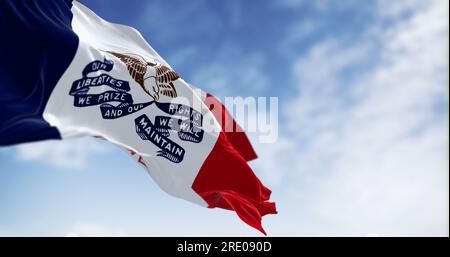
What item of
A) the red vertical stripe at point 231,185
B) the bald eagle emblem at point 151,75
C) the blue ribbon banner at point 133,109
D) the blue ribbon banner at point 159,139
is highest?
the bald eagle emblem at point 151,75

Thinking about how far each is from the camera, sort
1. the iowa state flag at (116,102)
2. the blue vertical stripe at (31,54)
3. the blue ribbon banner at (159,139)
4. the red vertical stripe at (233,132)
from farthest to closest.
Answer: the red vertical stripe at (233,132) < the blue ribbon banner at (159,139) < the iowa state flag at (116,102) < the blue vertical stripe at (31,54)

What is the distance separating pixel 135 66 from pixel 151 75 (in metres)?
0.44

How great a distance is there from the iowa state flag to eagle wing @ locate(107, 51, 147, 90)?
0.10ft

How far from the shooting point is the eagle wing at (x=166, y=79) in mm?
11594

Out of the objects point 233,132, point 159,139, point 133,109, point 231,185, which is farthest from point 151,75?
point 231,185

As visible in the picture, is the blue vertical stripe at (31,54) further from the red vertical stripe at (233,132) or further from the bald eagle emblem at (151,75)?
the red vertical stripe at (233,132)

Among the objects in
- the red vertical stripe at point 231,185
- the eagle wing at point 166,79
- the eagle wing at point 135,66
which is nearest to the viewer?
the red vertical stripe at point 231,185

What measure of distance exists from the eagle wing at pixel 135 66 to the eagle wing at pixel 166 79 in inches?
15.8

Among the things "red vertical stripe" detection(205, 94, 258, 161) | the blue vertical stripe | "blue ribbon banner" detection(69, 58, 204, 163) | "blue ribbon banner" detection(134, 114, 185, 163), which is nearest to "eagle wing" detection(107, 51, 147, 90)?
"blue ribbon banner" detection(69, 58, 204, 163)

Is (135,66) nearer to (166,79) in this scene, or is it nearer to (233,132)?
(166,79)

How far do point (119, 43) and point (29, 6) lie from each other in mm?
2676

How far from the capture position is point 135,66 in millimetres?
11469

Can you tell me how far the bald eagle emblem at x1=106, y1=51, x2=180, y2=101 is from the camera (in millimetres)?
11258

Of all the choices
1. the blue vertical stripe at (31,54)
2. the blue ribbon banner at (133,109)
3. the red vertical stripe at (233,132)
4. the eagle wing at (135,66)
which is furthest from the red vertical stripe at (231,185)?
the blue vertical stripe at (31,54)
